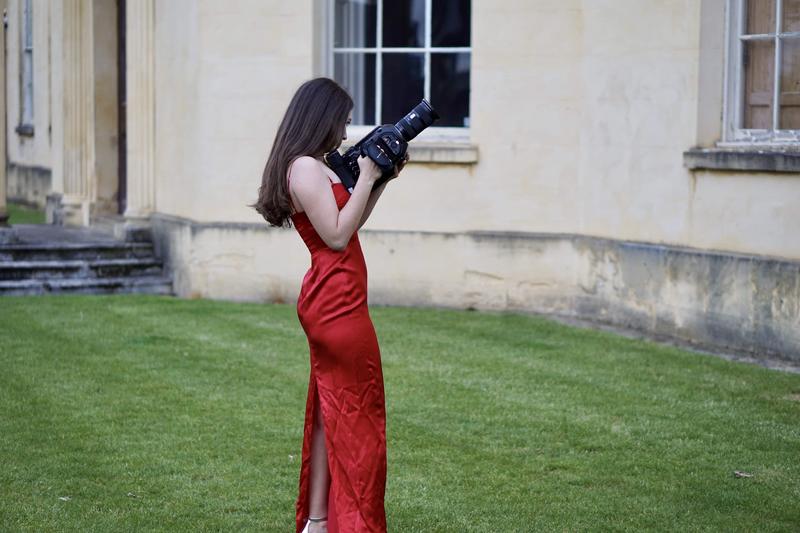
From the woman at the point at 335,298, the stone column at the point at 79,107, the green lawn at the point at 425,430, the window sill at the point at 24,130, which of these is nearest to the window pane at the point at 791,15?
the green lawn at the point at 425,430

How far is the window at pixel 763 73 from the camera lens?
9.73 m

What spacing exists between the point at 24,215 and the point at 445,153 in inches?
388

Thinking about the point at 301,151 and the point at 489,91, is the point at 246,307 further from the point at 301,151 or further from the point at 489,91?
the point at 301,151

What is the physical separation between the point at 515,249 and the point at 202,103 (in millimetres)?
3331

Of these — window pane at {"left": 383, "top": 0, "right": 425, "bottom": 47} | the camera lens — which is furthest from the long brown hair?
window pane at {"left": 383, "top": 0, "right": 425, "bottom": 47}

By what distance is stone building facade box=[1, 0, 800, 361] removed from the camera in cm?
982

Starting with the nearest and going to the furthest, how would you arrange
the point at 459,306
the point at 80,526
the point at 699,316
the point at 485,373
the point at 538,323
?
the point at 80,526, the point at 485,373, the point at 699,316, the point at 538,323, the point at 459,306

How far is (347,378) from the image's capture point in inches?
193

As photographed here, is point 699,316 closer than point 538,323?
Yes

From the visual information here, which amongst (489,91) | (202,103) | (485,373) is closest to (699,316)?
(485,373)

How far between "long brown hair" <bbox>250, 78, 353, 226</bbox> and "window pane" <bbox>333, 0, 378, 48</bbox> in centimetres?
764

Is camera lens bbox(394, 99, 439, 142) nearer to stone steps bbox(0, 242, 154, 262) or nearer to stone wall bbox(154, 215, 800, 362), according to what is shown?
stone wall bbox(154, 215, 800, 362)

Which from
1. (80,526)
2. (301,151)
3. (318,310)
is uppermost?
(301,151)

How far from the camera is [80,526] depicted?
5.61 meters
